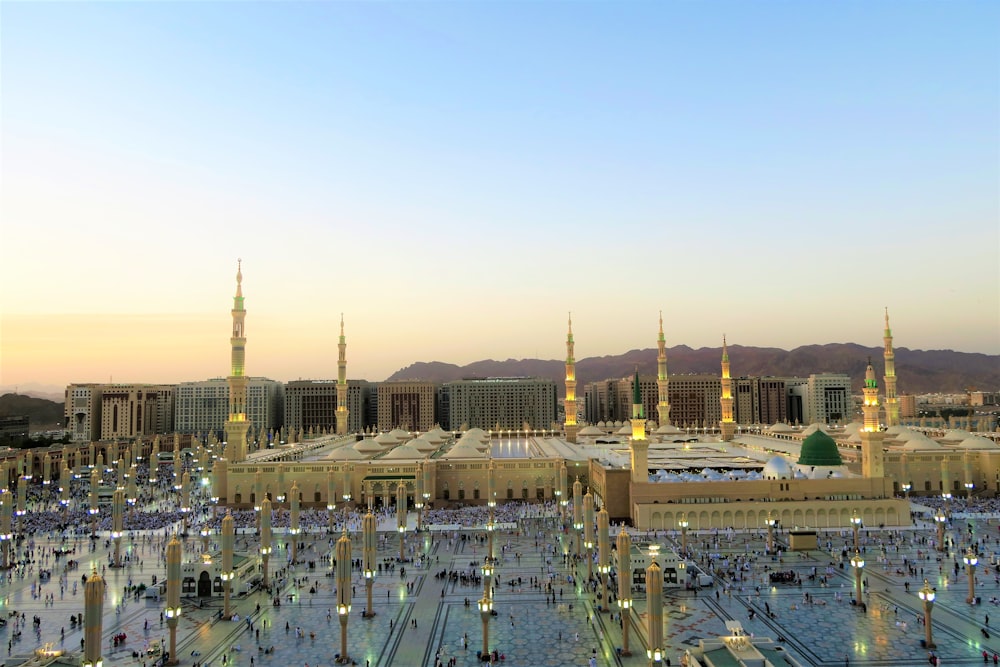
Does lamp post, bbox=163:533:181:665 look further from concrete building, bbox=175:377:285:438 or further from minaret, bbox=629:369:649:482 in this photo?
concrete building, bbox=175:377:285:438

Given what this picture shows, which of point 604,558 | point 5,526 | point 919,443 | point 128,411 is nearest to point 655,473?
point 604,558

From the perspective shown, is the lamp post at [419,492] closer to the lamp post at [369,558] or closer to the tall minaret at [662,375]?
the lamp post at [369,558]

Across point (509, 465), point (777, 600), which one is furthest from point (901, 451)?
A: point (777, 600)

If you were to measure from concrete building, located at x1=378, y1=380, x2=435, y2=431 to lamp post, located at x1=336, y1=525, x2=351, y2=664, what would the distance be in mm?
114230

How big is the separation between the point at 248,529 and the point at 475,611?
74.5 feet

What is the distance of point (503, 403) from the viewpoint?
139 metres

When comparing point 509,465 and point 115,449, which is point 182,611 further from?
point 115,449

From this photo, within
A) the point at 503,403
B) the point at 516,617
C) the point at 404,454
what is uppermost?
the point at 503,403

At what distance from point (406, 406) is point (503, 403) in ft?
58.9

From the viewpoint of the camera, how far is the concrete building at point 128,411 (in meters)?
124

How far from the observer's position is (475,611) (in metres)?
27.7

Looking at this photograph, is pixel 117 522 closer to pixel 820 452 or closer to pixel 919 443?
pixel 820 452

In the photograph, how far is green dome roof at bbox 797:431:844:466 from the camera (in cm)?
4781

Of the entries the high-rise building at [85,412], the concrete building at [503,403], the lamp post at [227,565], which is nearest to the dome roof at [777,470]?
the lamp post at [227,565]
